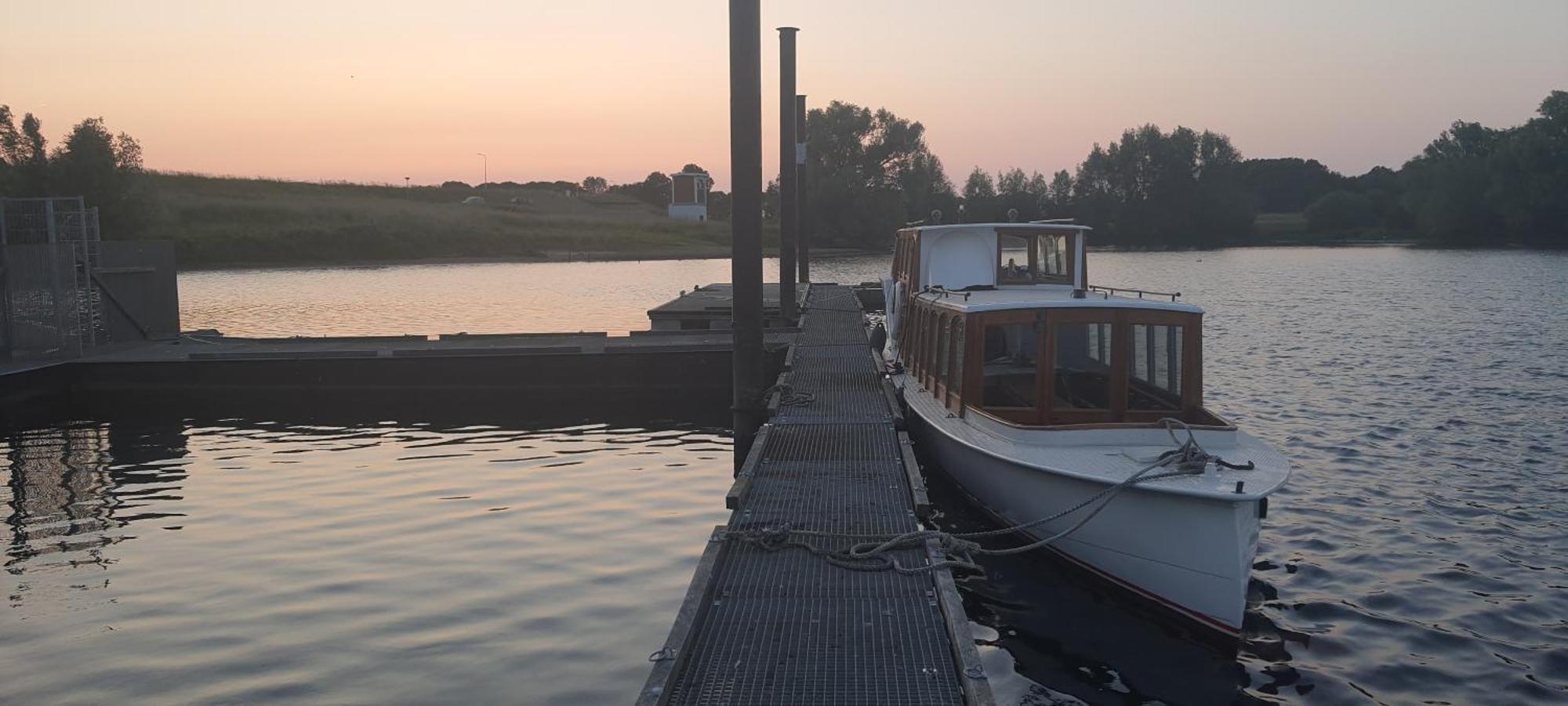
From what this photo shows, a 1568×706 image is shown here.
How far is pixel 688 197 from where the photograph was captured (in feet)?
426

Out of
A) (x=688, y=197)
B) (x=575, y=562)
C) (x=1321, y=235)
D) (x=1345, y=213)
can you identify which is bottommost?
(x=575, y=562)

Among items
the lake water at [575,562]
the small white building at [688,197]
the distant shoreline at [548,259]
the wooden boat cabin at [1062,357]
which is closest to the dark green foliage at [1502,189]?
the distant shoreline at [548,259]

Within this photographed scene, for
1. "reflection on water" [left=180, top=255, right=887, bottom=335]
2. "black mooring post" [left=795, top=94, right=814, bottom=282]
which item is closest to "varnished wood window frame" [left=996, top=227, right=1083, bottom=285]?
"black mooring post" [left=795, top=94, right=814, bottom=282]

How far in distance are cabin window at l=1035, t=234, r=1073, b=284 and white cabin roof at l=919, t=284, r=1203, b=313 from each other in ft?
0.72

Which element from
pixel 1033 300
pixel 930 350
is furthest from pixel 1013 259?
pixel 1033 300

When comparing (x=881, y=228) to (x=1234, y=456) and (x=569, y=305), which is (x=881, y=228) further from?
(x=1234, y=456)

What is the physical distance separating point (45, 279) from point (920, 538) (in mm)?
21071

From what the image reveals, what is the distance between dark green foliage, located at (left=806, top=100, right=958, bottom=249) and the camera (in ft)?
337

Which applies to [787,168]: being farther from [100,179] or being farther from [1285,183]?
[1285,183]

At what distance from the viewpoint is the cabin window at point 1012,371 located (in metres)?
13.9

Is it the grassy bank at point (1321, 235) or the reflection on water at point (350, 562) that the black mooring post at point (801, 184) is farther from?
the grassy bank at point (1321, 235)

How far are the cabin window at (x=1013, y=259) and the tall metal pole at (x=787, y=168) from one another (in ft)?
24.1

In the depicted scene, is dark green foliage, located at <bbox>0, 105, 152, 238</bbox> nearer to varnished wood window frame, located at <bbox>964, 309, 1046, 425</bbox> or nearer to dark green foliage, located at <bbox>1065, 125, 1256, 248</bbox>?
varnished wood window frame, located at <bbox>964, 309, 1046, 425</bbox>

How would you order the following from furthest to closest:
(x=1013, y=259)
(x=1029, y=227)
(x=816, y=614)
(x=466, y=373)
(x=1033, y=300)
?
(x=466, y=373), (x=1013, y=259), (x=1029, y=227), (x=1033, y=300), (x=816, y=614)
